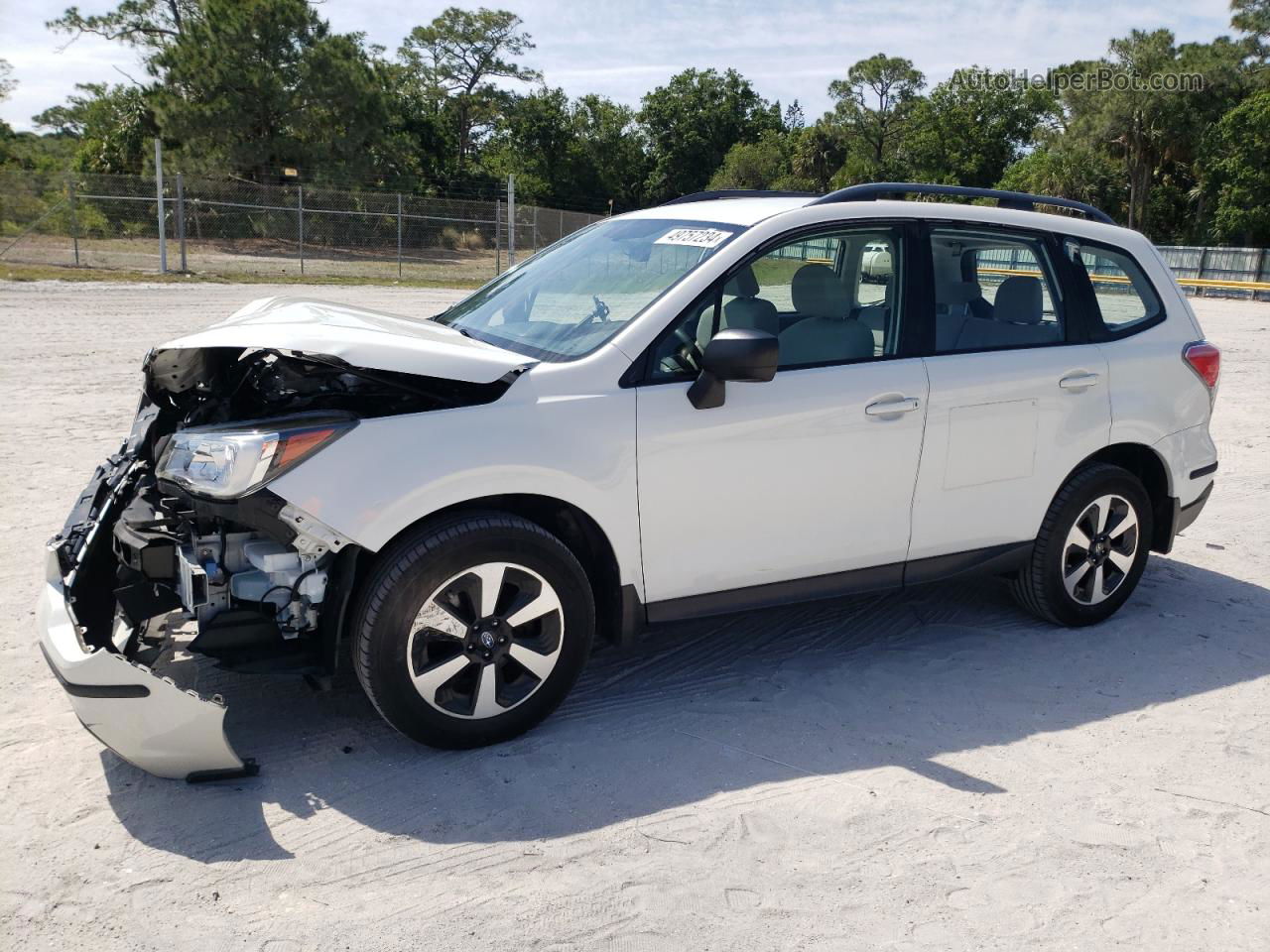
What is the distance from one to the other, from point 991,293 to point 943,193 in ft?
1.63

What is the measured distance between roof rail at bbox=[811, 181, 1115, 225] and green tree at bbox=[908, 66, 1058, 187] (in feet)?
226

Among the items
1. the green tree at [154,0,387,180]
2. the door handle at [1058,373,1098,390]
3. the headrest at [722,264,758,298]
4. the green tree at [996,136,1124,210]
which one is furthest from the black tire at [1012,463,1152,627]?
the green tree at [996,136,1124,210]

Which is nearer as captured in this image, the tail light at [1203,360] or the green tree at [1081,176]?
the tail light at [1203,360]

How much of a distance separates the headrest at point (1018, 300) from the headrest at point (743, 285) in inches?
46.9

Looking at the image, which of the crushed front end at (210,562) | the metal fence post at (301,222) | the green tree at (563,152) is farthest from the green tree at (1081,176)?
the crushed front end at (210,562)

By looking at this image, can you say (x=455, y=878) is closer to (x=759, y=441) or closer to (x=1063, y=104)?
(x=759, y=441)

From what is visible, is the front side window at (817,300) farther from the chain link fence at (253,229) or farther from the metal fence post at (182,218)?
the metal fence post at (182,218)

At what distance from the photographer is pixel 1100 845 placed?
131 inches

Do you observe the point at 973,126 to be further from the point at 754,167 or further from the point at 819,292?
the point at 819,292

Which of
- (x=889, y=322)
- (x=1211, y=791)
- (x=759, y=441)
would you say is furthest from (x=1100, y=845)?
(x=889, y=322)

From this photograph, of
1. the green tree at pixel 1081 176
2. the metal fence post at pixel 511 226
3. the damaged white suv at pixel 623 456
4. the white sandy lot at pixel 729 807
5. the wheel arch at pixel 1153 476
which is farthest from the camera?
the green tree at pixel 1081 176

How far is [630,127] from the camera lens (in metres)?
75.8

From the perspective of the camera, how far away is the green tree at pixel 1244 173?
160 feet

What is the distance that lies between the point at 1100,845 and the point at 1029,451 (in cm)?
187
